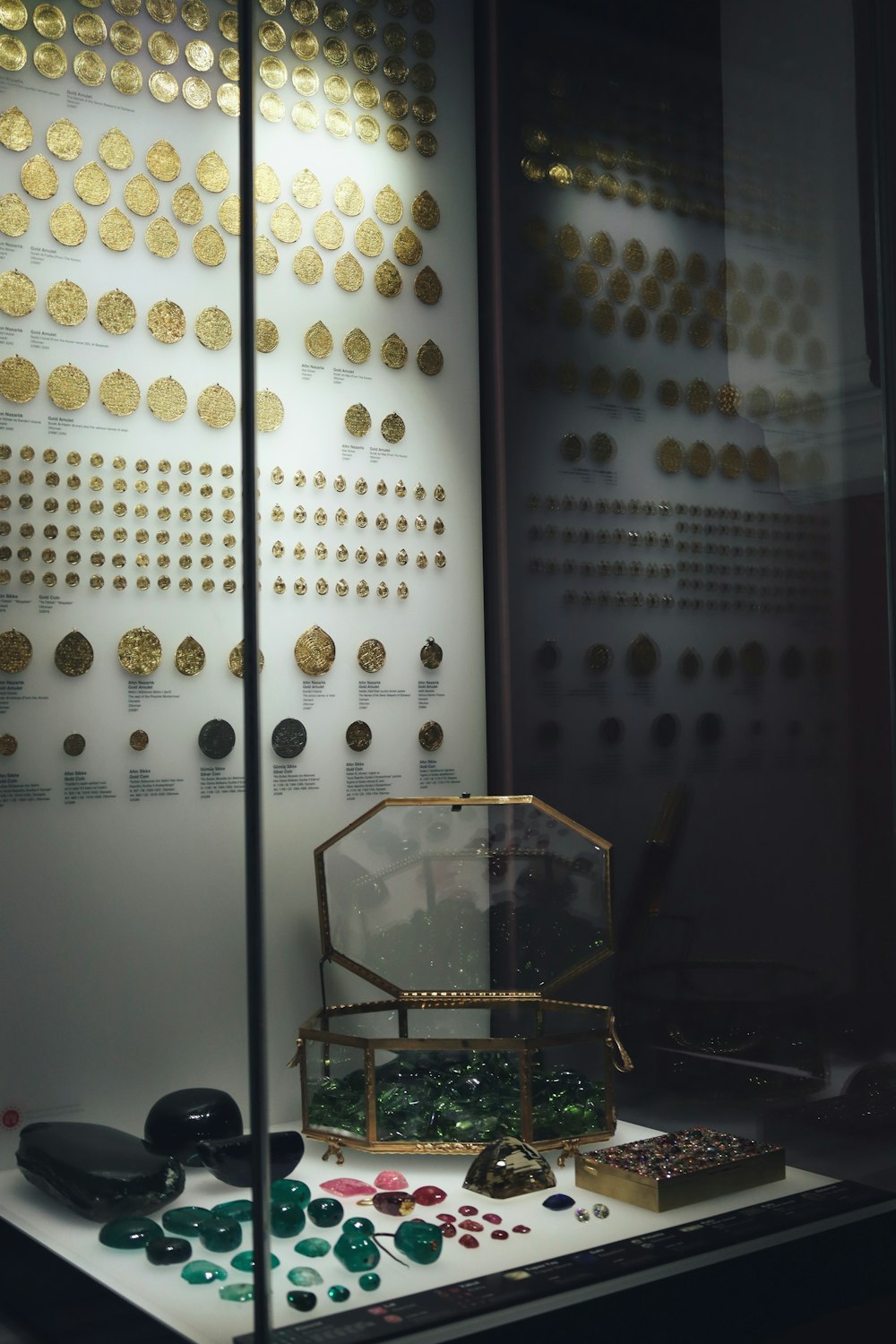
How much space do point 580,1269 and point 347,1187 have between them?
1.45 ft

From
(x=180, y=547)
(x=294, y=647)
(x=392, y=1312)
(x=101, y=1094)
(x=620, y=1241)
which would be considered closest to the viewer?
(x=392, y=1312)

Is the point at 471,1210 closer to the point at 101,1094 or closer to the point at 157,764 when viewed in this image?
the point at 101,1094

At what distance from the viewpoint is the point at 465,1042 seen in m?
2.30

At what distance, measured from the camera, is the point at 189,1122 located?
2.01m

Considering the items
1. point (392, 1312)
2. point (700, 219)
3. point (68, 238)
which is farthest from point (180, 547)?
point (392, 1312)

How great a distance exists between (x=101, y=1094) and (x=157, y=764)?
0.48 meters

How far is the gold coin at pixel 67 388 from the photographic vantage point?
7.07 ft

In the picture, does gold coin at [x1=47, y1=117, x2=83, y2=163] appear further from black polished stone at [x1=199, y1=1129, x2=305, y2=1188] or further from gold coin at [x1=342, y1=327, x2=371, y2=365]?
black polished stone at [x1=199, y1=1129, x2=305, y2=1188]

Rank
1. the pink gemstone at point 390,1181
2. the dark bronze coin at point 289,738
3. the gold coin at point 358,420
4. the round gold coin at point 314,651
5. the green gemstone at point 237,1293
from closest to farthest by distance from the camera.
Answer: the green gemstone at point 237,1293
the pink gemstone at point 390,1181
the dark bronze coin at point 289,738
the round gold coin at point 314,651
the gold coin at point 358,420

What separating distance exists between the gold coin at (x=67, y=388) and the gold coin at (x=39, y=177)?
1.01 ft

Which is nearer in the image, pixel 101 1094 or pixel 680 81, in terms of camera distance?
pixel 101 1094

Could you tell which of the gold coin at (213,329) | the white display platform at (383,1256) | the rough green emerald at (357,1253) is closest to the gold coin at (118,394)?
the gold coin at (213,329)

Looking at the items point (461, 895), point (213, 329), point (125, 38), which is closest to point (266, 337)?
point (213, 329)

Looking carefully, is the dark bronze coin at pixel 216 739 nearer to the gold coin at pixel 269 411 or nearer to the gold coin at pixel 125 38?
the gold coin at pixel 269 411
